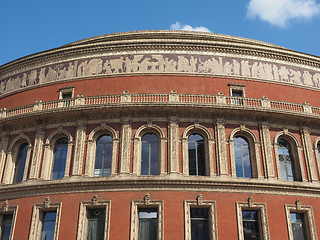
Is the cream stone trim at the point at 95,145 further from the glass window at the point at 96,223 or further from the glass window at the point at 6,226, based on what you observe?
the glass window at the point at 6,226

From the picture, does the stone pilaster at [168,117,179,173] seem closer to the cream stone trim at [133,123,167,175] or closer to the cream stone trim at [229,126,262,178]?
the cream stone trim at [133,123,167,175]

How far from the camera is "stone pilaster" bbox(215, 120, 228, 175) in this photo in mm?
20947

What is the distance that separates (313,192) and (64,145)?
15154mm

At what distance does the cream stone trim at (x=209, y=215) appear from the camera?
63.1 ft

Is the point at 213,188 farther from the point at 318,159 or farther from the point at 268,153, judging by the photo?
the point at 318,159

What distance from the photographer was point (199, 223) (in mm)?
19891

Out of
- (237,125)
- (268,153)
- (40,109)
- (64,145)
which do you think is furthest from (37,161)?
(268,153)

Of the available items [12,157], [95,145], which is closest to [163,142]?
[95,145]

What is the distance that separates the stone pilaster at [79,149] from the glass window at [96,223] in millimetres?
2394

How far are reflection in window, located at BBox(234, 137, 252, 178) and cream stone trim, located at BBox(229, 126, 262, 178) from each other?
0.64 feet

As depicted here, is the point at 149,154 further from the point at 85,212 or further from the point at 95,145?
the point at 85,212

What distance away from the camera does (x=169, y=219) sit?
19500 mm

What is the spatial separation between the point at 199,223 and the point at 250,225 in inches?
113

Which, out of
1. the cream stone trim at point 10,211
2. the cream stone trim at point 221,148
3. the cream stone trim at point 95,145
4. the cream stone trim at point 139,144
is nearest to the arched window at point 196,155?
the cream stone trim at point 221,148
